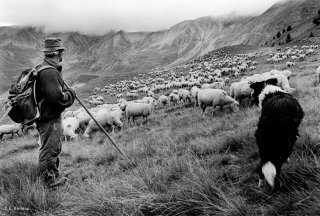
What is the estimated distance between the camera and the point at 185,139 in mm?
8086

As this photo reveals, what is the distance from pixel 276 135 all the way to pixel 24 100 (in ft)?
13.0

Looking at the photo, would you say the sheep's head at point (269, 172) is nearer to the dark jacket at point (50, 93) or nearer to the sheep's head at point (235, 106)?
the dark jacket at point (50, 93)

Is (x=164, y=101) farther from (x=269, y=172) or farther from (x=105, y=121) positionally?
(x=269, y=172)

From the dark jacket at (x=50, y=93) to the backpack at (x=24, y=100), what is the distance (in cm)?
16

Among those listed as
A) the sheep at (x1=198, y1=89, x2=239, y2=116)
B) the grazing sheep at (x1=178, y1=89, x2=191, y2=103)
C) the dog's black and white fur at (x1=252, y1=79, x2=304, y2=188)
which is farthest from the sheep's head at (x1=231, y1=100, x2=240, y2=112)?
the dog's black and white fur at (x1=252, y1=79, x2=304, y2=188)

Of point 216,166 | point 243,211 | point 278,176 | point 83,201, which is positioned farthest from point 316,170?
point 83,201

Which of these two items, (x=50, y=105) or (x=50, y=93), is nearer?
(x=50, y=93)

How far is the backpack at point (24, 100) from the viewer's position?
4.84 m

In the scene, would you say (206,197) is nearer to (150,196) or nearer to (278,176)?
(150,196)

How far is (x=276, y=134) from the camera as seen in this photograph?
3.79 meters

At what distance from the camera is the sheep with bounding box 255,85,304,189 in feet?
12.1

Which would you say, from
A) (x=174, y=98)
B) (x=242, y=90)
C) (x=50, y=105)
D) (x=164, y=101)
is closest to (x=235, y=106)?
(x=242, y=90)

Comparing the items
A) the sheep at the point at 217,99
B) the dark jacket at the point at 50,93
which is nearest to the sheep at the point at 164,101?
the sheep at the point at 217,99

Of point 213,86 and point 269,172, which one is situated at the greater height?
point 269,172
